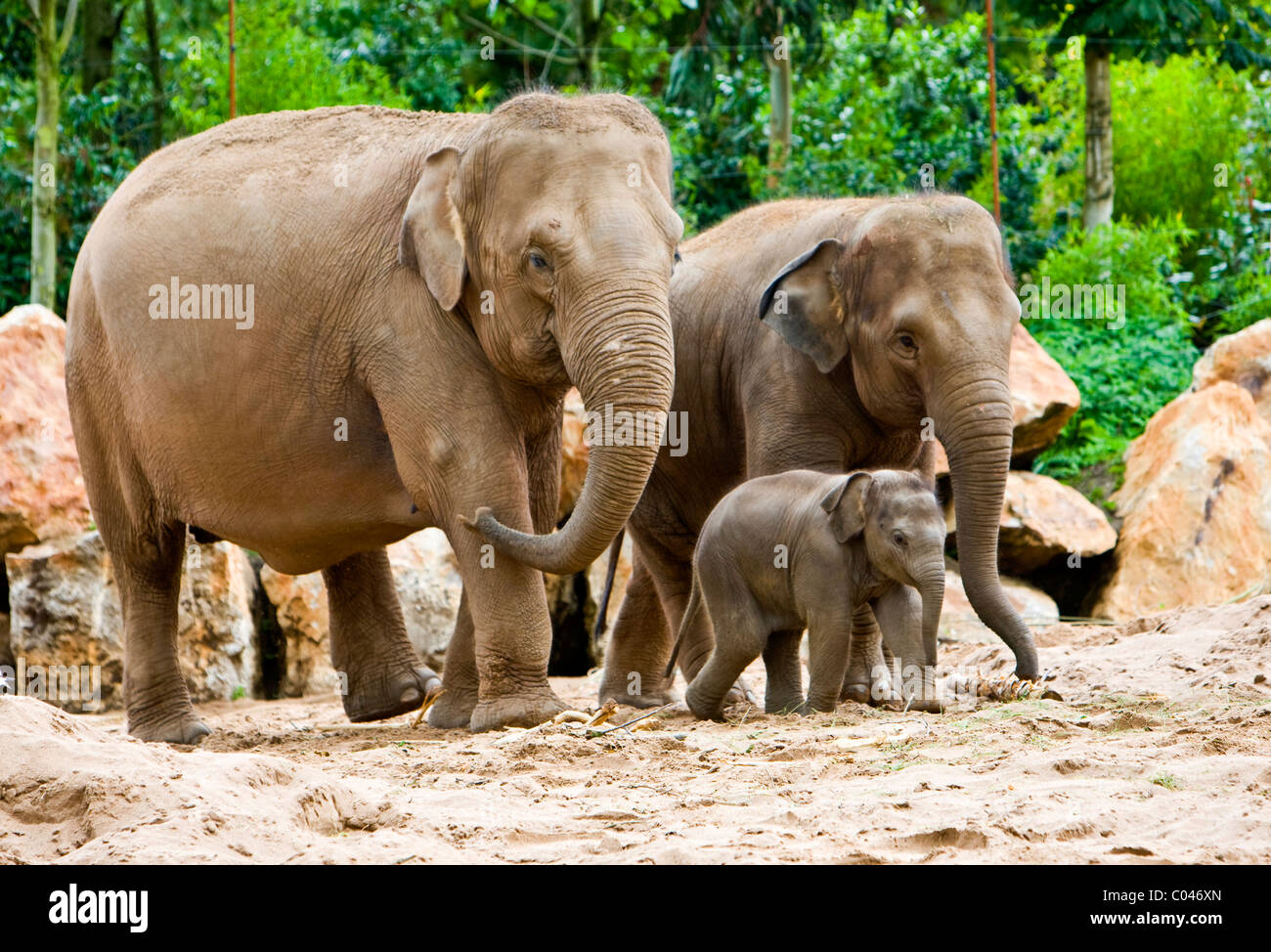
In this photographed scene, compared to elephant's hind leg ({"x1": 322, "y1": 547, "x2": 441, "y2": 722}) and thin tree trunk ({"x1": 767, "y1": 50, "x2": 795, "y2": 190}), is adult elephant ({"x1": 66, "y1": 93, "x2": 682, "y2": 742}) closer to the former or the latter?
elephant's hind leg ({"x1": 322, "y1": 547, "x2": 441, "y2": 722})

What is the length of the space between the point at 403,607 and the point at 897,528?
16.6ft

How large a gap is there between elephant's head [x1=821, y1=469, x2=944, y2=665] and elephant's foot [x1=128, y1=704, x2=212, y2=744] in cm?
315

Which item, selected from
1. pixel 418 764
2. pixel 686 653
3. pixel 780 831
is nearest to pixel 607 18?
pixel 686 653

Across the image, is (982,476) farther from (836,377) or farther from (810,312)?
(810,312)

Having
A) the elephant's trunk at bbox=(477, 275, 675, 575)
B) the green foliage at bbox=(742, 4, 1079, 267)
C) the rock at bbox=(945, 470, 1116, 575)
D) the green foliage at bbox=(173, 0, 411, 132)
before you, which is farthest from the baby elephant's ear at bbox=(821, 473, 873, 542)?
the green foliage at bbox=(742, 4, 1079, 267)

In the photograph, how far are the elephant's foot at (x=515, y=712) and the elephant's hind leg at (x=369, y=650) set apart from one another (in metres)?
1.79

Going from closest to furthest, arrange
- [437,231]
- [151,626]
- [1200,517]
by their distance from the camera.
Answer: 1. [437,231]
2. [151,626]
3. [1200,517]

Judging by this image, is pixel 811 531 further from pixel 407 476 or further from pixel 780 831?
pixel 780 831

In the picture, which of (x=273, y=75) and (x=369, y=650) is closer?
(x=369, y=650)

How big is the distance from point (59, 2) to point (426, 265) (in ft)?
56.2

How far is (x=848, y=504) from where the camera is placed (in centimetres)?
702

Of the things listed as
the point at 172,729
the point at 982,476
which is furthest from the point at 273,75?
the point at 982,476

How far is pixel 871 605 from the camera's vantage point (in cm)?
752
